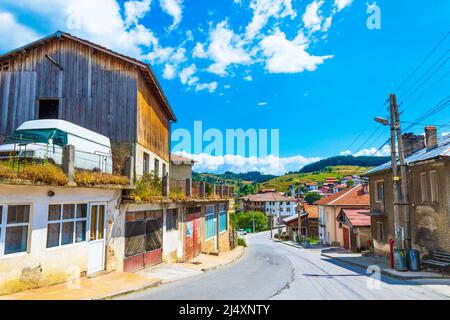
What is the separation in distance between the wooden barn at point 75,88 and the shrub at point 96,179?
12.3 ft

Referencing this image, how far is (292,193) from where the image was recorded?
149250 mm

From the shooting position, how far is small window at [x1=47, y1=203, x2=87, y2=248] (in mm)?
10164

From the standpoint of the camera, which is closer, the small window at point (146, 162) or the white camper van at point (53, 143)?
the white camper van at point (53, 143)

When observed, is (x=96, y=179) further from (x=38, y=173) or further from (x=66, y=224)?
(x=38, y=173)

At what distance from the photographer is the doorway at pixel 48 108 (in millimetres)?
17031

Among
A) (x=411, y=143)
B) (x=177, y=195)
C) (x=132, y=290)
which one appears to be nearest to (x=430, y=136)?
(x=411, y=143)

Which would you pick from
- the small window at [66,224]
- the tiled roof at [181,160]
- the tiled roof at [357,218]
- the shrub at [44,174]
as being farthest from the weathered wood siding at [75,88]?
the tiled roof at [357,218]

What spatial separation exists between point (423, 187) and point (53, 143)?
17.6m

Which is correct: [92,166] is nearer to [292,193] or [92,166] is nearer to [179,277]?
[179,277]

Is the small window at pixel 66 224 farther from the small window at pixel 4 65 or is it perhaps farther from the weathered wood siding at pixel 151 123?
the small window at pixel 4 65

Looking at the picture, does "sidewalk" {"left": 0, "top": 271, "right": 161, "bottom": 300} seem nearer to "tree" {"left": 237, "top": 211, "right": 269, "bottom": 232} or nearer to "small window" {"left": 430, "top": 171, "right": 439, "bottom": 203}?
"small window" {"left": 430, "top": 171, "right": 439, "bottom": 203}

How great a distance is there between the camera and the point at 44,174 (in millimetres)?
9227
